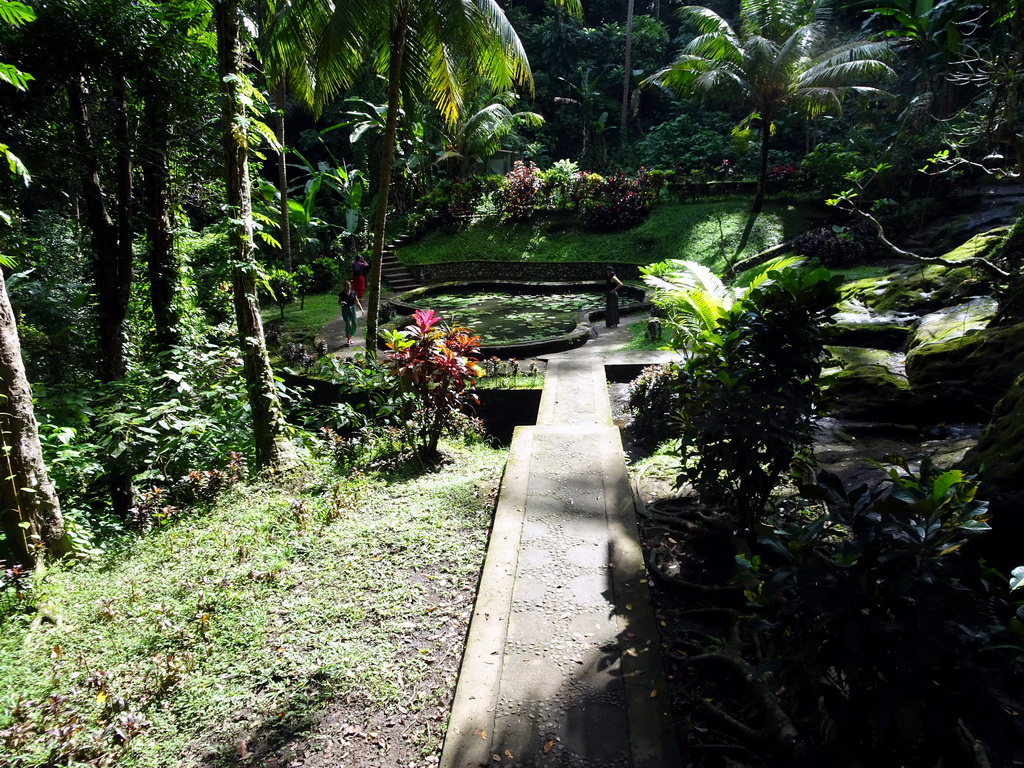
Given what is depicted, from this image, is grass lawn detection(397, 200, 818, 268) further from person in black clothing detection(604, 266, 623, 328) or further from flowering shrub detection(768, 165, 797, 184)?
person in black clothing detection(604, 266, 623, 328)

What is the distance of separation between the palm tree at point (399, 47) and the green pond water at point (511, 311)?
14.2 ft

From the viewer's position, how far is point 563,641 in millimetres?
3234

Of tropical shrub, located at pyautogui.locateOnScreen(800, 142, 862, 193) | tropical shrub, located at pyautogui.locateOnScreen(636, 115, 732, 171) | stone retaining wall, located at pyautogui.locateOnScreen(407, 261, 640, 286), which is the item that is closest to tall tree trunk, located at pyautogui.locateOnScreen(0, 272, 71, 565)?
stone retaining wall, located at pyautogui.locateOnScreen(407, 261, 640, 286)

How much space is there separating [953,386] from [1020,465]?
10.3ft

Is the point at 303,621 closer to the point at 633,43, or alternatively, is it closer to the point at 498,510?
the point at 498,510

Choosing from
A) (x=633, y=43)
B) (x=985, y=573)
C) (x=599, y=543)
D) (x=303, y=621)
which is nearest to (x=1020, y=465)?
(x=985, y=573)

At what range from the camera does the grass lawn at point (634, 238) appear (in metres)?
18.0

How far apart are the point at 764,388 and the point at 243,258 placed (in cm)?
502

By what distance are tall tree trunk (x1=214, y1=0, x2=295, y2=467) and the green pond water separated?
18.3ft

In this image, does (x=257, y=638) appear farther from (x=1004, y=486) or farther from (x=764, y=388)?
(x=1004, y=486)

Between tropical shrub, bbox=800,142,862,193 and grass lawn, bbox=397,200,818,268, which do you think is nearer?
tropical shrub, bbox=800,142,862,193

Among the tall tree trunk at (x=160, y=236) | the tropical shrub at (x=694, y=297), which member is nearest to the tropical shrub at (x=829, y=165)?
the tropical shrub at (x=694, y=297)

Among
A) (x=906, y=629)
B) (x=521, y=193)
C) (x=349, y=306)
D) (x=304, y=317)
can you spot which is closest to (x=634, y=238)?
(x=521, y=193)

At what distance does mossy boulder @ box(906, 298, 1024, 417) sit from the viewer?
219 inches
